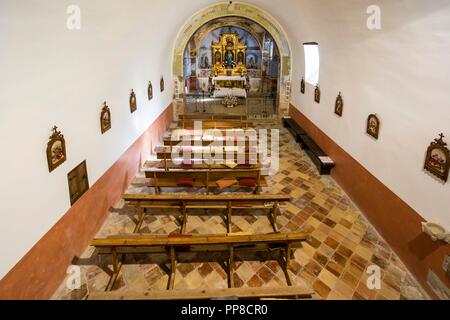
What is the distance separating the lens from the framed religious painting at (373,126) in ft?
19.3

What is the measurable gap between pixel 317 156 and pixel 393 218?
355 centimetres

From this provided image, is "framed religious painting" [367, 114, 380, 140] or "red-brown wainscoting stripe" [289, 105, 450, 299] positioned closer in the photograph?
"red-brown wainscoting stripe" [289, 105, 450, 299]

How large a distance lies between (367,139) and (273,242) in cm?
Result: 328

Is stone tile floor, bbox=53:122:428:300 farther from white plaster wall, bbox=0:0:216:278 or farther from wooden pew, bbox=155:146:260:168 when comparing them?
wooden pew, bbox=155:146:260:168

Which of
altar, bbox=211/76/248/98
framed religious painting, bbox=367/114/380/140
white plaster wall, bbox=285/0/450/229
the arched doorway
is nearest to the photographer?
white plaster wall, bbox=285/0/450/229

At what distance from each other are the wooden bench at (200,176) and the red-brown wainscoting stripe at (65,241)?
0.89 meters

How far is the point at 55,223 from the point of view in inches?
174

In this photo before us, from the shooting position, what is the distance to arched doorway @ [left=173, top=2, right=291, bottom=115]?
40.5ft

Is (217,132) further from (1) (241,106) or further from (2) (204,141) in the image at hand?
(1) (241,106)

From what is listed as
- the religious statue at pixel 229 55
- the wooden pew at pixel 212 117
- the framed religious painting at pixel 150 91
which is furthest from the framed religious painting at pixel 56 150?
the religious statue at pixel 229 55

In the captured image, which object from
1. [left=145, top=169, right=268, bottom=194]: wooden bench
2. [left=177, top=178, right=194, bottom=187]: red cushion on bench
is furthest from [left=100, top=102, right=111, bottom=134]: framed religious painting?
[left=177, top=178, right=194, bottom=187]: red cushion on bench

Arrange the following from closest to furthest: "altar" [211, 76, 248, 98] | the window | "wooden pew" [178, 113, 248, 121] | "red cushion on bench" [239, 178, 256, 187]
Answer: "red cushion on bench" [239, 178, 256, 187] → the window → "wooden pew" [178, 113, 248, 121] → "altar" [211, 76, 248, 98]

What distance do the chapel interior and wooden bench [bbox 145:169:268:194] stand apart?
0.05 meters

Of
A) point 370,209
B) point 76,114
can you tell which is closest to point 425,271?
point 370,209
